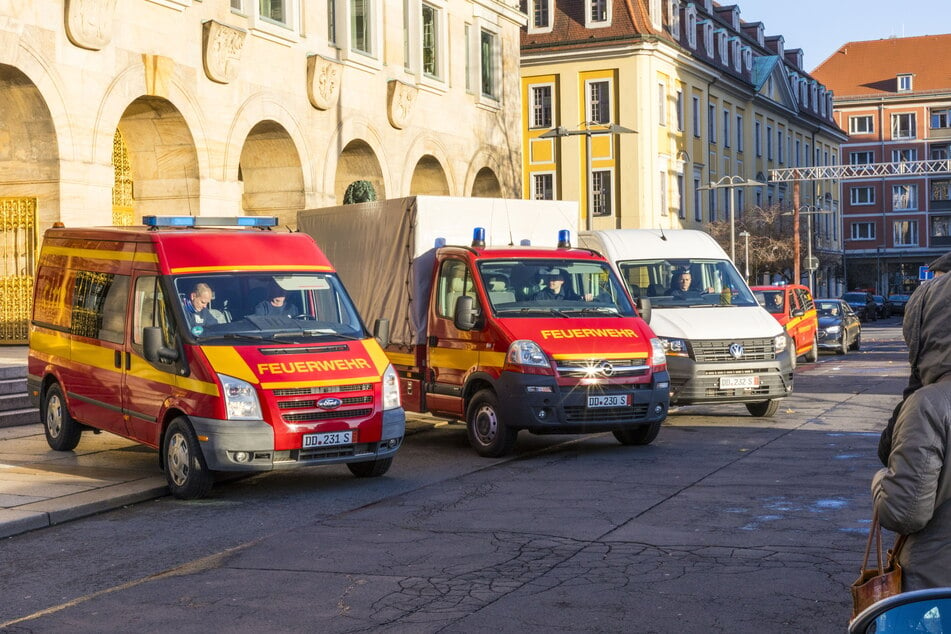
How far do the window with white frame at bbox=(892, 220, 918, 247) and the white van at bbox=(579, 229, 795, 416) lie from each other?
3658 inches

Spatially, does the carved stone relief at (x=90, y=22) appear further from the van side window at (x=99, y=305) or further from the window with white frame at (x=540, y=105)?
the window with white frame at (x=540, y=105)

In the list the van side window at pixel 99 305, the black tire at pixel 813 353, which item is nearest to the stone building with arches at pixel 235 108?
the van side window at pixel 99 305

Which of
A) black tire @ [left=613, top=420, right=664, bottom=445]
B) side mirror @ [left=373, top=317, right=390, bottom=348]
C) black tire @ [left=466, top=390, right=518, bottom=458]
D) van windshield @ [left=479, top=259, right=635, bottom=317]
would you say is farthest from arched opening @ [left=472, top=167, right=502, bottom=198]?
side mirror @ [left=373, top=317, right=390, bottom=348]

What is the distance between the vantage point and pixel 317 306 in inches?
471

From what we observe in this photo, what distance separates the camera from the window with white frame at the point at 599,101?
5319 centimetres

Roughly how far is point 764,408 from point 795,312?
11.6m

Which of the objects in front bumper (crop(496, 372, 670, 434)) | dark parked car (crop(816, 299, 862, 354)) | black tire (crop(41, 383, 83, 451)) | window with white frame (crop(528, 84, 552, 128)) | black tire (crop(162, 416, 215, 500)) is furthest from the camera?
window with white frame (crop(528, 84, 552, 128))

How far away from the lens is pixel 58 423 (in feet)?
44.1

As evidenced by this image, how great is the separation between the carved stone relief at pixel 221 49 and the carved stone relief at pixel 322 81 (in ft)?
8.64

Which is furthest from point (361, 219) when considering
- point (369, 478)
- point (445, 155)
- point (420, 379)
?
point (445, 155)

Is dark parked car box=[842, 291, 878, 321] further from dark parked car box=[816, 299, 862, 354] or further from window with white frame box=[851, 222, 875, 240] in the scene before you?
window with white frame box=[851, 222, 875, 240]

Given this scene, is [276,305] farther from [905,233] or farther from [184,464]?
[905,233]

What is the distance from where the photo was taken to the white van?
1593 centimetres

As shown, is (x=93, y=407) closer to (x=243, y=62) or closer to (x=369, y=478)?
(x=369, y=478)
